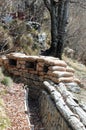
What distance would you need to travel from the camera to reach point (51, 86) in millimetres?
10750

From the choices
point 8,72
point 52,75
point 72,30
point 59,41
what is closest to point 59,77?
point 52,75

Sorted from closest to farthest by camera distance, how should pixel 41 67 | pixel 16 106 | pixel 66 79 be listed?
pixel 16 106, pixel 66 79, pixel 41 67

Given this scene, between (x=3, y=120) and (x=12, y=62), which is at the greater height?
(x=3, y=120)

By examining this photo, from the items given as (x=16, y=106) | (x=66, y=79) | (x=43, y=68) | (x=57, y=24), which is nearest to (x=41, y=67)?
(x=43, y=68)

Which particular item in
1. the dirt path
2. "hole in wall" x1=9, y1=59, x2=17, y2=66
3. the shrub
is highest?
the shrub

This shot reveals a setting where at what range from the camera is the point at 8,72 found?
1251cm

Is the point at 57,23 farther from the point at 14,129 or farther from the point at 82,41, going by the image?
the point at 14,129

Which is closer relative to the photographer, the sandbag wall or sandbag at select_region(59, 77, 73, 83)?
sandbag at select_region(59, 77, 73, 83)

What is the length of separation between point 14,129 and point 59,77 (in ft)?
10.6

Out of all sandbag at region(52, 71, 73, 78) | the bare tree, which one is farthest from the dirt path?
the bare tree

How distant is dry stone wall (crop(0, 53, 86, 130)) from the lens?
27.4 ft

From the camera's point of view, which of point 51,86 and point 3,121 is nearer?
point 3,121

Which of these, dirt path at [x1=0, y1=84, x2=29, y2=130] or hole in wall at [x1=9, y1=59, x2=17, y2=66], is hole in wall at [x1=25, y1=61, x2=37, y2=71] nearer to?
hole in wall at [x1=9, y1=59, x2=17, y2=66]

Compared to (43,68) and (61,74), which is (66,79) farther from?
(43,68)
